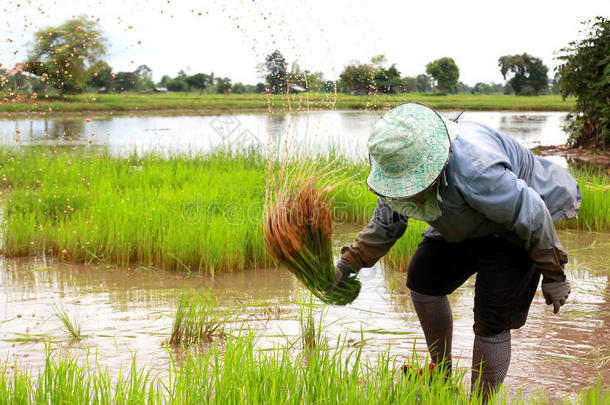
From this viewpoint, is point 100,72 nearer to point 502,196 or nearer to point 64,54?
point 64,54

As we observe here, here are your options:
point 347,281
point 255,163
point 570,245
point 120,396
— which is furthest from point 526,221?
point 255,163

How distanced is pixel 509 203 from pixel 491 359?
554mm

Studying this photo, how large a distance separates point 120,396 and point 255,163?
5196 mm

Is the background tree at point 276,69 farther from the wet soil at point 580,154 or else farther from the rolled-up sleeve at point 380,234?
the wet soil at point 580,154

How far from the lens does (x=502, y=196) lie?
5.08 feet

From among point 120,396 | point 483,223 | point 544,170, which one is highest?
point 544,170

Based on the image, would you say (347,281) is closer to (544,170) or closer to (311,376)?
(311,376)

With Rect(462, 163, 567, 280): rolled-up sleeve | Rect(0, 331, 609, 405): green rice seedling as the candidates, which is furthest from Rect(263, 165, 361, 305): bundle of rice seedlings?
Rect(462, 163, 567, 280): rolled-up sleeve

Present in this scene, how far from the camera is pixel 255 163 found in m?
6.80

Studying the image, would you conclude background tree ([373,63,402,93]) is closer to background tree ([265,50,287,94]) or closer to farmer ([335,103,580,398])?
background tree ([265,50,287,94])

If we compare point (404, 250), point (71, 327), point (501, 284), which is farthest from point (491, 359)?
point (404, 250)

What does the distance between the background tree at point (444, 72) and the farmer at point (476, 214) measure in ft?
171

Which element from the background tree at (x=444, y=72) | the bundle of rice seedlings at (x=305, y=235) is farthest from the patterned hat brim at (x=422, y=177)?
the background tree at (x=444, y=72)

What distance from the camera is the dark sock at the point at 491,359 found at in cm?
179
